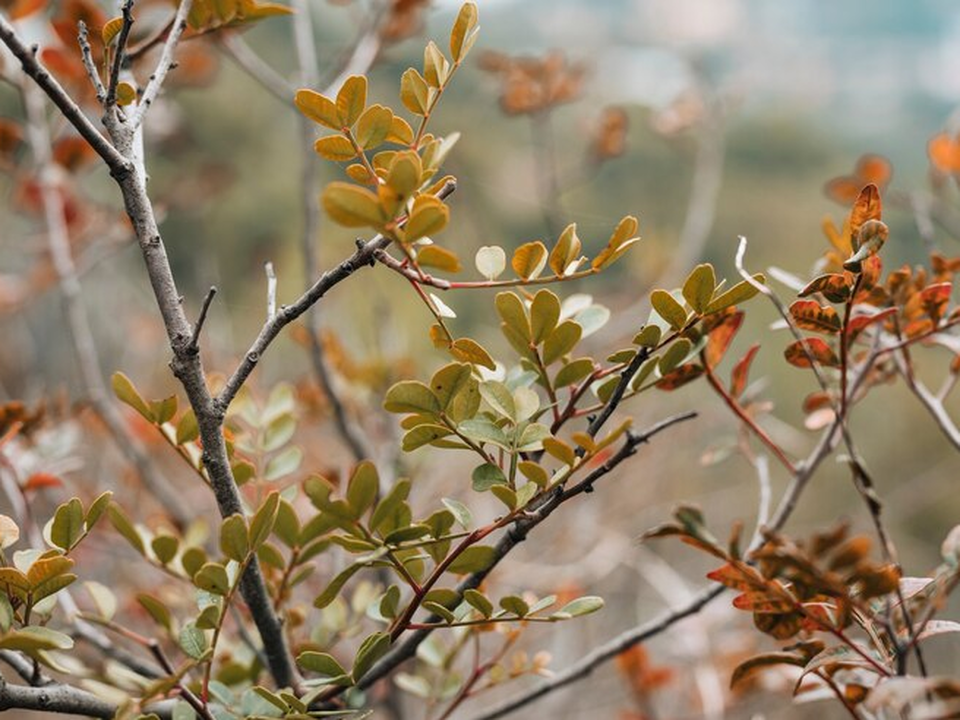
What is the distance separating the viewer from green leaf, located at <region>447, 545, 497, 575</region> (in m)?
0.39

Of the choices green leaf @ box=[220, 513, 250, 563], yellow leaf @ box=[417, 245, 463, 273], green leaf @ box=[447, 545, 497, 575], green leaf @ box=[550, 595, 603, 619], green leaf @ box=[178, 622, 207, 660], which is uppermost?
yellow leaf @ box=[417, 245, 463, 273]

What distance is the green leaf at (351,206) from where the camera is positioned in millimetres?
277

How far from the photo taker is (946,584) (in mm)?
318

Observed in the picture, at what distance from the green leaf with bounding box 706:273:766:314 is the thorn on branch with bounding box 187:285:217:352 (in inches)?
8.5

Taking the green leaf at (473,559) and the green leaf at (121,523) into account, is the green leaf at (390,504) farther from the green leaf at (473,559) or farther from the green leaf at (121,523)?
the green leaf at (121,523)

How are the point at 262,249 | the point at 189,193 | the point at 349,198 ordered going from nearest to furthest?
→ the point at 349,198
the point at 189,193
the point at 262,249

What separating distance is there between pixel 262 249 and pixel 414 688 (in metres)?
2.33

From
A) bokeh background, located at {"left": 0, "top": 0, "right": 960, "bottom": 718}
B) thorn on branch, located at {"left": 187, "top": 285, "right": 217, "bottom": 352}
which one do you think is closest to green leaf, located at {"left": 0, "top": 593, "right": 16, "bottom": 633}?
thorn on branch, located at {"left": 187, "top": 285, "right": 217, "bottom": 352}

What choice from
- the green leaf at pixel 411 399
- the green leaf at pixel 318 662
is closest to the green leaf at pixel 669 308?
the green leaf at pixel 411 399

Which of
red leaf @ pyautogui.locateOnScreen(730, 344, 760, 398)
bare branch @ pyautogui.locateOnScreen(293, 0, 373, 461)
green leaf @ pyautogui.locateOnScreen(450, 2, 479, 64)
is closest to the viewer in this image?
green leaf @ pyautogui.locateOnScreen(450, 2, 479, 64)

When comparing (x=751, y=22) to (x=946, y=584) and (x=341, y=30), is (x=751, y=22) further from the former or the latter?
(x=946, y=584)

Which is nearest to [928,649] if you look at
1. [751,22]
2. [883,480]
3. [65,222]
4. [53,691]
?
[883,480]

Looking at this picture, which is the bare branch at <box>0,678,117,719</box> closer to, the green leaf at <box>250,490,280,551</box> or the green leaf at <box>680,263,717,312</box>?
the green leaf at <box>250,490,280,551</box>

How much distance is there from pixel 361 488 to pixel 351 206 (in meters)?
0.14
